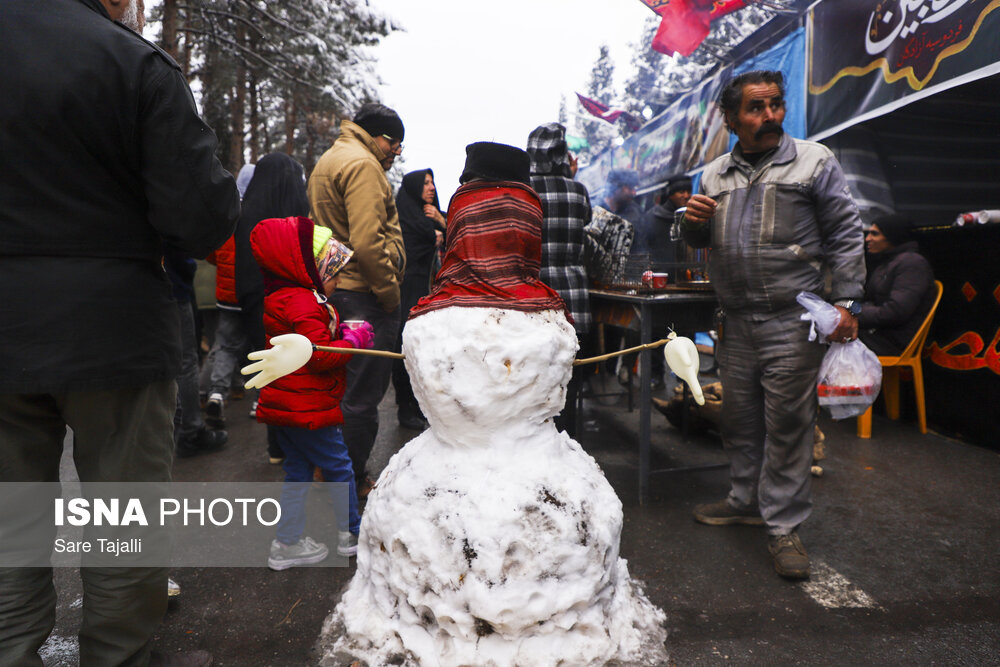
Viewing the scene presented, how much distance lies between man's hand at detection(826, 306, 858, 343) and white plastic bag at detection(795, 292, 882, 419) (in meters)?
0.03

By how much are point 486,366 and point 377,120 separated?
7.52 ft

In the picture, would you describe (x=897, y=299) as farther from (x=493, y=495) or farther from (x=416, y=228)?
(x=493, y=495)

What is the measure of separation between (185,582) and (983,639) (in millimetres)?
3307

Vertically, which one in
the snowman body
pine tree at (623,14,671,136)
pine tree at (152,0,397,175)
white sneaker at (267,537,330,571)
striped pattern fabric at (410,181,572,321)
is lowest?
white sneaker at (267,537,330,571)

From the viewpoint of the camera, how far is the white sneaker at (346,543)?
2691 mm

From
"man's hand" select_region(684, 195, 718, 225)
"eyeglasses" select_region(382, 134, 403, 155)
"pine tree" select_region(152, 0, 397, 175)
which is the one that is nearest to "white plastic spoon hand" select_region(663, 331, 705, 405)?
"man's hand" select_region(684, 195, 718, 225)

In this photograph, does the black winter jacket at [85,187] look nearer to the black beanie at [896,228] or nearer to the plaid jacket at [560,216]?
the plaid jacket at [560,216]

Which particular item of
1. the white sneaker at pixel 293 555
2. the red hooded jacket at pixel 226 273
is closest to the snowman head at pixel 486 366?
the white sneaker at pixel 293 555

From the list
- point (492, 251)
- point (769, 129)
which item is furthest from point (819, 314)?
point (492, 251)

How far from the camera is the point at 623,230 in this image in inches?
182

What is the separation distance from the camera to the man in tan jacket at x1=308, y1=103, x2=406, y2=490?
10.1 feet

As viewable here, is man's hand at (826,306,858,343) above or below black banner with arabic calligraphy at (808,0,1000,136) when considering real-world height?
below

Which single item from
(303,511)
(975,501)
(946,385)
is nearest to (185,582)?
(303,511)

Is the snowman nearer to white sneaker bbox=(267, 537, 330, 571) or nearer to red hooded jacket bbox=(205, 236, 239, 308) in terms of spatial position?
white sneaker bbox=(267, 537, 330, 571)
